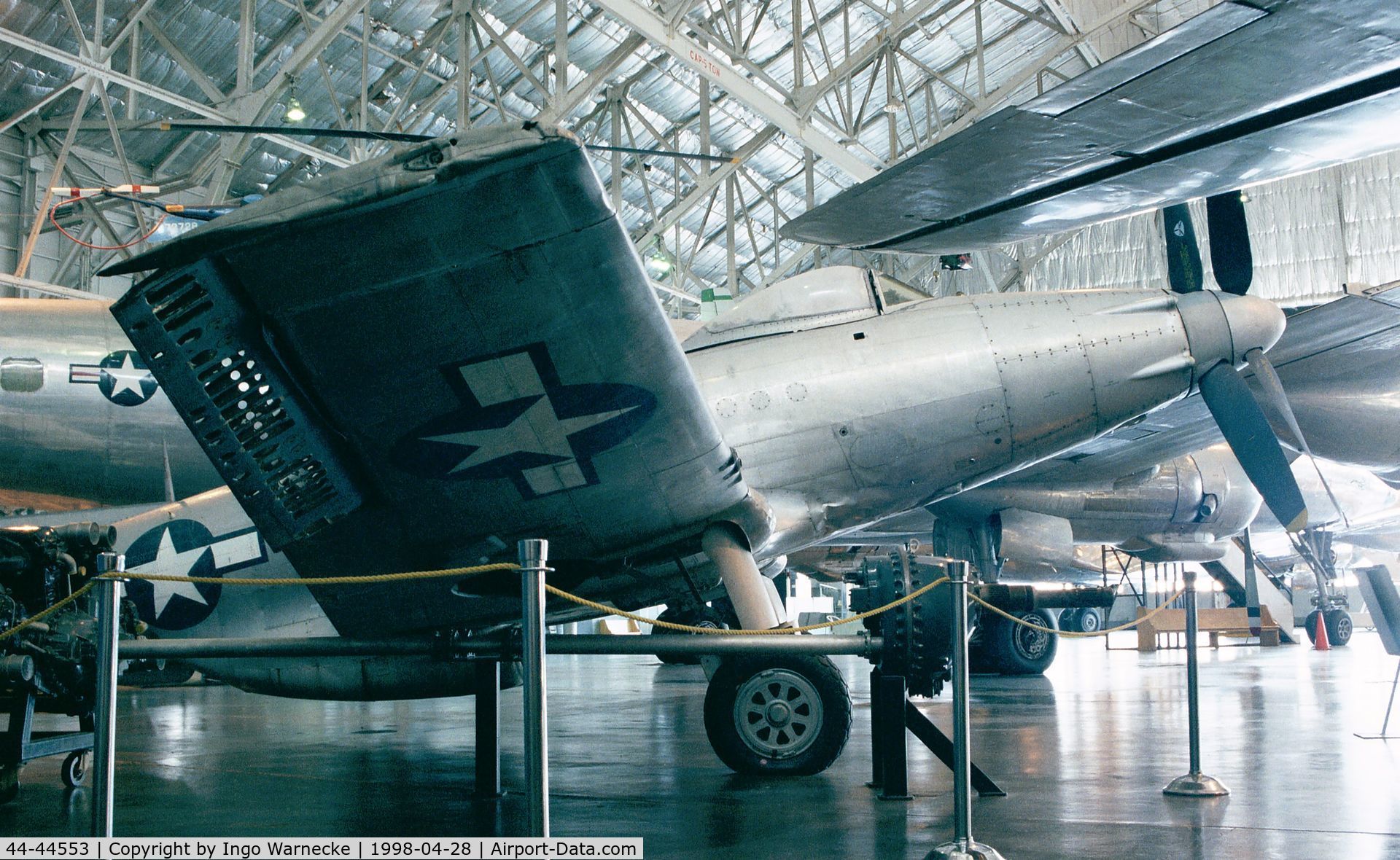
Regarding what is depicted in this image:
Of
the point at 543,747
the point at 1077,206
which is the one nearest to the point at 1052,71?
the point at 1077,206

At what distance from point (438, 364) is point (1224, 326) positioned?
6011 mm

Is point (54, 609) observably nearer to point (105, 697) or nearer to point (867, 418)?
point (105, 697)

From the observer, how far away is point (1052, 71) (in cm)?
2536

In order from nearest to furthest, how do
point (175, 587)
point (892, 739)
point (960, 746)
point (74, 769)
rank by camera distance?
point (960, 746)
point (892, 739)
point (74, 769)
point (175, 587)

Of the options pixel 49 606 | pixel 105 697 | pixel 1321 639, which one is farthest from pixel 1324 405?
pixel 105 697

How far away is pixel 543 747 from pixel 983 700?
337 inches

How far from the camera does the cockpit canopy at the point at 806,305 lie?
773 cm

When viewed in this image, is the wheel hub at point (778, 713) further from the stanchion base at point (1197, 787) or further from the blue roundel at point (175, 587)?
the blue roundel at point (175, 587)

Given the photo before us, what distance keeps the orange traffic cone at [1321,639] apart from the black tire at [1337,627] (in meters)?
0.17

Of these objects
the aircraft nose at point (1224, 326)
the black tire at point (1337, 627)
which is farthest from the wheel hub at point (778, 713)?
the black tire at point (1337, 627)

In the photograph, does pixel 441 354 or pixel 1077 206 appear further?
pixel 1077 206

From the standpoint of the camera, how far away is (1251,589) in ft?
69.6

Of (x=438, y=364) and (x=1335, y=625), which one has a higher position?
(x=438, y=364)

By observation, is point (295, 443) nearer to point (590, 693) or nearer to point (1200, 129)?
point (1200, 129)
